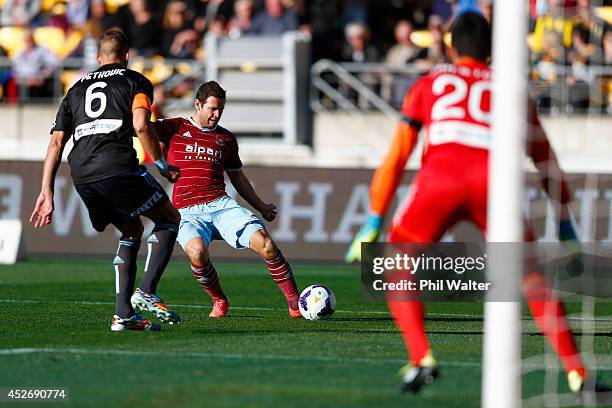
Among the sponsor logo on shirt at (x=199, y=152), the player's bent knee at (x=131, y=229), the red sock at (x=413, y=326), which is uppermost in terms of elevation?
the sponsor logo on shirt at (x=199, y=152)

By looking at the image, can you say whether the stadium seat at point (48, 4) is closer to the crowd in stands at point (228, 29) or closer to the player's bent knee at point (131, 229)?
the crowd in stands at point (228, 29)

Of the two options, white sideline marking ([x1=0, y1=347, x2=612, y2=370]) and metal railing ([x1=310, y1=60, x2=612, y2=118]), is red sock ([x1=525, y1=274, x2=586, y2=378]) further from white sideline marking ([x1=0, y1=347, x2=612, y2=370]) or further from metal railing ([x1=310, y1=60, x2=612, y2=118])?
metal railing ([x1=310, y1=60, x2=612, y2=118])

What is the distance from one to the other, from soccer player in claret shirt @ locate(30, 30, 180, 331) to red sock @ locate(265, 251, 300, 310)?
5.47 ft

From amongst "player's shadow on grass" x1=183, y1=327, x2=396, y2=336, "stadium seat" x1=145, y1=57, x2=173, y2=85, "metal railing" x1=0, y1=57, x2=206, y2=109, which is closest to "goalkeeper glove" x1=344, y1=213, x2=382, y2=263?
"player's shadow on grass" x1=183, y1=327, x2=396, y2=336

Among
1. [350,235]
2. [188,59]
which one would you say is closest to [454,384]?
[350,235]

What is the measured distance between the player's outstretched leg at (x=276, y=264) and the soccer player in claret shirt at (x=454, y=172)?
4023 millimetres

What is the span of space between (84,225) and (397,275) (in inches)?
490

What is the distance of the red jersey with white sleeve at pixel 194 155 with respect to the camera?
434 inches

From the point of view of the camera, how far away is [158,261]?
409 inches

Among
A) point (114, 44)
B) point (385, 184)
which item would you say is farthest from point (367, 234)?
point (114, 44)

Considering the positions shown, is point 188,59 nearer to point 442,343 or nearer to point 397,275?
point 442,343

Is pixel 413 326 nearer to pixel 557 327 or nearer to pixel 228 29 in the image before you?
pixel 557 327

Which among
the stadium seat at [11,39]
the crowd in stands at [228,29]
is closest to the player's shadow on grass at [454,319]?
the crowd in stands at [228,29]

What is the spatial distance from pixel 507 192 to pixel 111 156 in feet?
14.1
